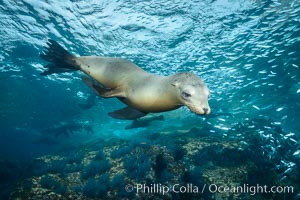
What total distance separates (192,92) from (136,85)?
54.7 inches

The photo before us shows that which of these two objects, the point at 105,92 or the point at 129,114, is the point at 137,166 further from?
the point at 105,92

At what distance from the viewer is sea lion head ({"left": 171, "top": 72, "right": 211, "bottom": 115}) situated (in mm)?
2973

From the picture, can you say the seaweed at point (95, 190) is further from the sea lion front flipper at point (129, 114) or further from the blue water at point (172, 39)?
the blue water at point (172, 39)

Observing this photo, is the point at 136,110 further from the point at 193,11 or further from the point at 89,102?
the point at 89,102

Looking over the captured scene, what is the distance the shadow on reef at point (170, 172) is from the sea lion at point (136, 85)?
11.9ft

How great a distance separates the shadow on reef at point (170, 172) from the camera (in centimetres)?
713

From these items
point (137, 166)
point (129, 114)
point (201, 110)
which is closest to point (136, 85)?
point (129, 114)

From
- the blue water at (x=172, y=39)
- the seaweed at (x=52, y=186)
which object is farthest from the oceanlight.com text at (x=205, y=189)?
the blue water at (x=172, y=39)

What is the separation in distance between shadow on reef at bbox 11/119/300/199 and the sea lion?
11.9ft

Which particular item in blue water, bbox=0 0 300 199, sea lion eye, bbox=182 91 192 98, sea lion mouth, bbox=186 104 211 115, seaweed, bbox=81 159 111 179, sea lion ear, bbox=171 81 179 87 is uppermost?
blue water, bbox=0 0 300 199

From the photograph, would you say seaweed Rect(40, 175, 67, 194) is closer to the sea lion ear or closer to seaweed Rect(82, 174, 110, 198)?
seaweed Rect(82, 174, 110, 198)

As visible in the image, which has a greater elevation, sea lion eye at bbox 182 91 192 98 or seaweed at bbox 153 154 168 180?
sea lion eye at bbox 182 91 192 98

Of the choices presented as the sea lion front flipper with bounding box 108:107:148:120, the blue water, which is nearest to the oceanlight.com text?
the sea lion front flipper with bounding box 108:107:148:120

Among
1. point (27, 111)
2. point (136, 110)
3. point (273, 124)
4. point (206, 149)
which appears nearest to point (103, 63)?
point (136, 110)
